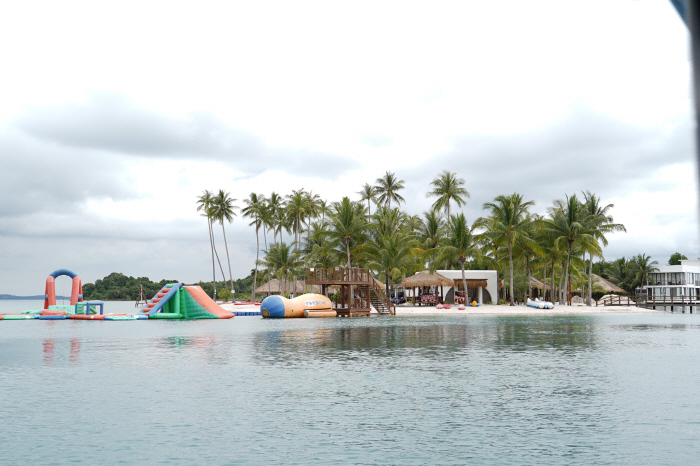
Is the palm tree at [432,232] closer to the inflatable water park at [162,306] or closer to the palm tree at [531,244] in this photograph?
the palm tree at [531,244]

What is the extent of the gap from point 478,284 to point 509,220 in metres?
7.70

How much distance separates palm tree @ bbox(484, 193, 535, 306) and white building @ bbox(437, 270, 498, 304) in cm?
528

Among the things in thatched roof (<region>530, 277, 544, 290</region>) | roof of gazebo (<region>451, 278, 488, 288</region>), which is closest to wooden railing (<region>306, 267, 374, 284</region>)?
roof of gazebo (<region>451, 278, 488, 288</region>)

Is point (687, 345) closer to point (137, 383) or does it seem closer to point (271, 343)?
point (271, 343)

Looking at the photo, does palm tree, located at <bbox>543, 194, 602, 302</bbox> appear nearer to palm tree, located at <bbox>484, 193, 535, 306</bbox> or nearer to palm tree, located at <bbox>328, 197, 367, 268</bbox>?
palm tree, located at <bbox>484, 193, 535, 306</bbox>

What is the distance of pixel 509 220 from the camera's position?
48844mm

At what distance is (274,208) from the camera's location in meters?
72.1

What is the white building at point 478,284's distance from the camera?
178 feet

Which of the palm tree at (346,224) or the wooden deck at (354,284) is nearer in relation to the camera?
the wooden deck at (354,284)

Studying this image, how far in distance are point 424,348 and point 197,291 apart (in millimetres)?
23941

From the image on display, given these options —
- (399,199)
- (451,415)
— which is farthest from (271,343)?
(399,199)

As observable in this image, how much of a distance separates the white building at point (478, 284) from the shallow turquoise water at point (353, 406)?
116 feet

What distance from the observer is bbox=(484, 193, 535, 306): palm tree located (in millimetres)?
48750

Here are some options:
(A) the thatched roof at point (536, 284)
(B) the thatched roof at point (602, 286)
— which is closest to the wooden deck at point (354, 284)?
(A) the thatched roof at point (536, 284)
